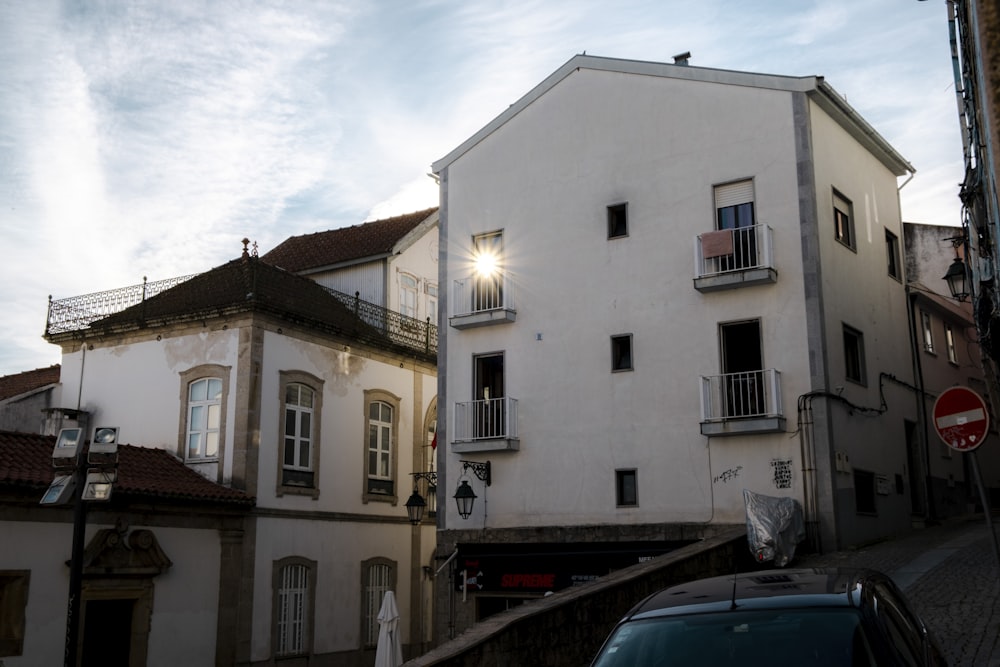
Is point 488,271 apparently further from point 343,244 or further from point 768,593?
point 768,593

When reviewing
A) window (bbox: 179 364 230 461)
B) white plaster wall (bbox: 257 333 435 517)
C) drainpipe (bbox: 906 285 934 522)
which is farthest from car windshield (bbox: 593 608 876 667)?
window (bbox: 179 364 230 461)

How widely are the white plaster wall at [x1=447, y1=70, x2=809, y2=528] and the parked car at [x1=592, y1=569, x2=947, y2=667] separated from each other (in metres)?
14.0

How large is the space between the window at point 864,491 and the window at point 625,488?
14.2 ft

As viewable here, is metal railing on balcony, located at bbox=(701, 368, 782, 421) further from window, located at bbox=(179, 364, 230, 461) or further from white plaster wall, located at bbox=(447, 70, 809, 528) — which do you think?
window, located at bbox=(179, 364, 230, 461)

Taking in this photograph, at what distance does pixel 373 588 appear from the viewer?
2742 centimetres

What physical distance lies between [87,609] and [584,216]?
13.0m

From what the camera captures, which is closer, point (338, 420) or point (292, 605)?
point (292, 605)

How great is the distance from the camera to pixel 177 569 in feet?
71.3

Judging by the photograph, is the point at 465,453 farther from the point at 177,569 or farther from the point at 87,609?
the point at 87,609

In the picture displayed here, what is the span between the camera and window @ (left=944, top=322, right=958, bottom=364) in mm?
28516

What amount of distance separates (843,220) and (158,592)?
1637cm

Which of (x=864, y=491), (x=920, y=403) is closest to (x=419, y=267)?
(x=920, y=403)

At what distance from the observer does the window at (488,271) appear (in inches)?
920

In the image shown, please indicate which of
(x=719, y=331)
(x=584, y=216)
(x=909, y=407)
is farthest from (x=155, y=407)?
(x=909, y=407)
